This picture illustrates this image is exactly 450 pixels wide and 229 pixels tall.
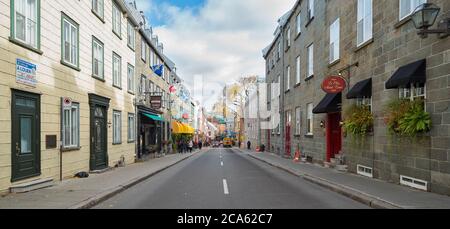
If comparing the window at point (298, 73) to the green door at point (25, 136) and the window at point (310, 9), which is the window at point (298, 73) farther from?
the green door at point (25, 136)

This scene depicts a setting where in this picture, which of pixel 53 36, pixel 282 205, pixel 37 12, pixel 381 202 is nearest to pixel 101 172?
pixel 53 36

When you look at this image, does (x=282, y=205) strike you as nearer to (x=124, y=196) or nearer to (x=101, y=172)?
(x=124, y=196)

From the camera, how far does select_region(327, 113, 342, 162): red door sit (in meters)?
18.8

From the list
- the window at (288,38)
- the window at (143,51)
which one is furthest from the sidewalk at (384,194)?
the window at (143,51)

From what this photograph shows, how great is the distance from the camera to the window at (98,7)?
1720cm

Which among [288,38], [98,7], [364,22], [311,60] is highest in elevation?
[288,38]

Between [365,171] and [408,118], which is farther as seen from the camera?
[365,171]

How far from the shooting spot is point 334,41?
1823 cm

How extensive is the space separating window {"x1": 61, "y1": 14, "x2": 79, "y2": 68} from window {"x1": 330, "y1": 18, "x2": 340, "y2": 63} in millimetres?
10633

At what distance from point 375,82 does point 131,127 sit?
1497 centimetres

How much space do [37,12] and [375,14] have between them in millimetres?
10443

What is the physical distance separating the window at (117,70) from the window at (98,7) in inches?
104

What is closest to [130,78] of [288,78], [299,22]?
[299,22]

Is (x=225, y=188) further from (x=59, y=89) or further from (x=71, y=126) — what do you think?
(x=71, y=126)
